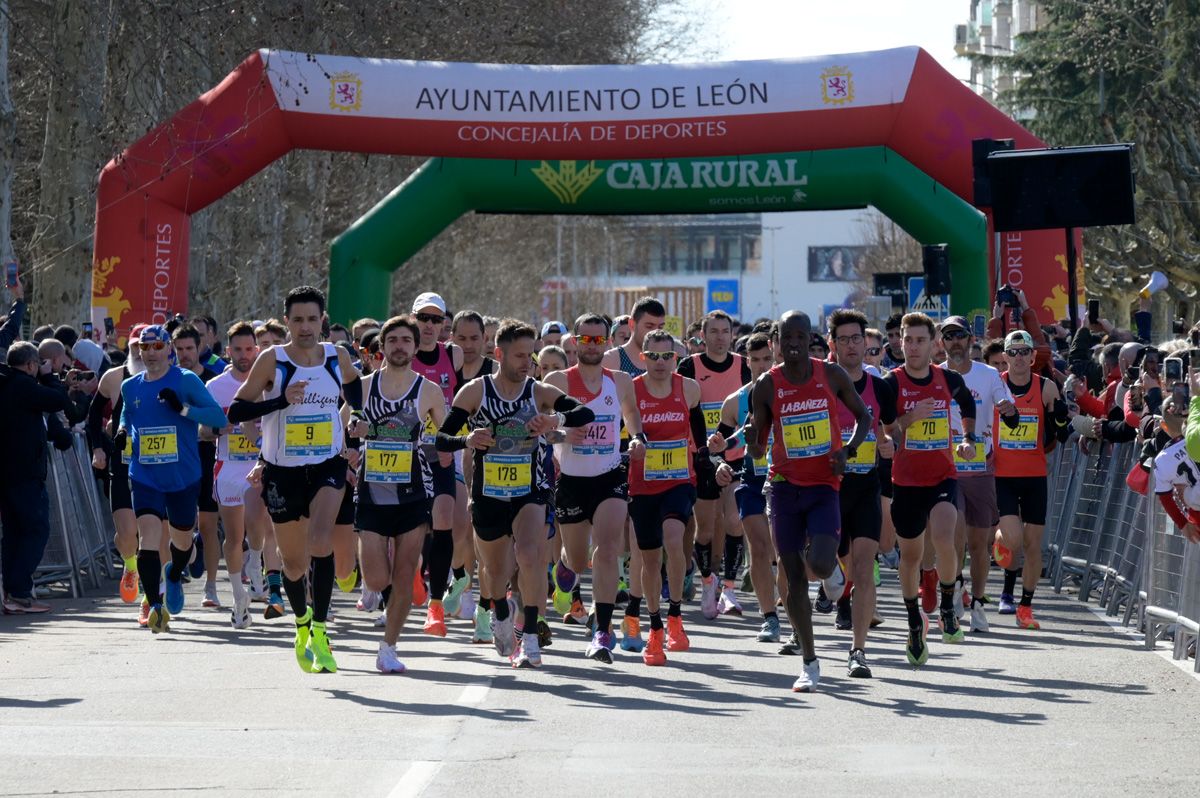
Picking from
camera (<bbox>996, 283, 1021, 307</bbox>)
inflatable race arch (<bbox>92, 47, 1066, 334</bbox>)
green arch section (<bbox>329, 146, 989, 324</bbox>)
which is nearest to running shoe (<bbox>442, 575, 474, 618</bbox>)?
camera (<bbox>996, 283, 1021, 307</bbox>)

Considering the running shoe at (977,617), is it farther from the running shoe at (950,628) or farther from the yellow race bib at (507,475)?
the yellow race bib at (507,475)

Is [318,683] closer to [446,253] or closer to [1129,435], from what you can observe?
[1129,435]

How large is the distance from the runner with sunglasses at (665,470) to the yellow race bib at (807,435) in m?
1.53

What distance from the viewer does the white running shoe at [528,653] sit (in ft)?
38.6

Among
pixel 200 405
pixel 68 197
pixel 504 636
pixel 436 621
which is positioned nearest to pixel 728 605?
pixel 436 621

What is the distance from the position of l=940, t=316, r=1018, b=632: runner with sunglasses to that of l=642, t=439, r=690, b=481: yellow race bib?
1824 mm

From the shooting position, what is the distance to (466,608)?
1484 cm

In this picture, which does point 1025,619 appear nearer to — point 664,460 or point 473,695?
point 664,460

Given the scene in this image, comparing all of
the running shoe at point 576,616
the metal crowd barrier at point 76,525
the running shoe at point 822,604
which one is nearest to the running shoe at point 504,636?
the running shoe at point 576,616

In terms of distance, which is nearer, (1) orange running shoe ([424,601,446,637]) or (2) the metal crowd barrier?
(1) orange running shoe ([424,601,446,637])

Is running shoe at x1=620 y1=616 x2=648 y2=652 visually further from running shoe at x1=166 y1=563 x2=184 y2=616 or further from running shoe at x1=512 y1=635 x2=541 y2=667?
running shoe at x1=166 y1=563 x2=184 y2=616

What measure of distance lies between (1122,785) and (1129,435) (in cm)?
715

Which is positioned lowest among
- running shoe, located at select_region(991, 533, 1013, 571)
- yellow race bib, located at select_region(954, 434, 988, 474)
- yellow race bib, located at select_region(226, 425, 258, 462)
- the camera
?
running shoe, located at select_region(991, 533, 1013, 571)

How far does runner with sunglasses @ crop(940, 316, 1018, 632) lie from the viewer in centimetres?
1374
